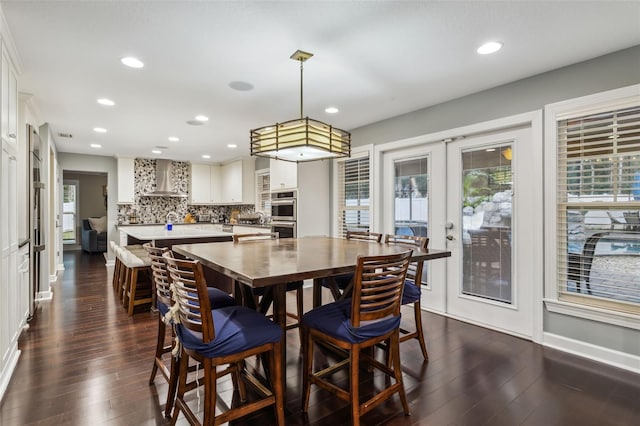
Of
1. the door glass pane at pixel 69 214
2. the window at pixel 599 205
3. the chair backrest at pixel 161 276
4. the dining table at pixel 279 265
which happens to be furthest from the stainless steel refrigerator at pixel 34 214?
the door glass pane at pixel 69 214

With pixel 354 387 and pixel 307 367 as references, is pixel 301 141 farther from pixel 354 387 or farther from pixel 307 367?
pixel 354 387

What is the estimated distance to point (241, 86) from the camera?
10.8 feet

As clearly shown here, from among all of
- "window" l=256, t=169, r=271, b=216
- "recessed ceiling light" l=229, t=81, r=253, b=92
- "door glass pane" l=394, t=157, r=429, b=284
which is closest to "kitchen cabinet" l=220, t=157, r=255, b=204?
"window" l=256, t=169, r=271, b=216

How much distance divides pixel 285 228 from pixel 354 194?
1.24 m

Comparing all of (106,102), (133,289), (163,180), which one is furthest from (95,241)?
(106,102)

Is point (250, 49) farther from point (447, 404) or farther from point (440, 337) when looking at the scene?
point (440, 337)

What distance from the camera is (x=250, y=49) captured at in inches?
99.4

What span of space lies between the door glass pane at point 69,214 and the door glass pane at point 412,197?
10.2m

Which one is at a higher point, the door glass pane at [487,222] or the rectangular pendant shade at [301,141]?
the rectangular pendant shade at [301,141]

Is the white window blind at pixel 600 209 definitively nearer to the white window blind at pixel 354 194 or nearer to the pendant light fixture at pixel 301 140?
the pendant light fixture at pixel 301 140

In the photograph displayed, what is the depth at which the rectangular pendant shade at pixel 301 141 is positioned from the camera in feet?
8.02

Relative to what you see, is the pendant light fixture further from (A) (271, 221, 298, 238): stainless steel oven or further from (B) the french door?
(A) (271, 221, 298, 238): stainless steel oven

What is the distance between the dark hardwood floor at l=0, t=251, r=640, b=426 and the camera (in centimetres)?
191

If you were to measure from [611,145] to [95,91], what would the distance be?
4686 mm
